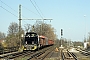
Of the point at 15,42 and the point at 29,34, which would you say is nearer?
the point at 29,34

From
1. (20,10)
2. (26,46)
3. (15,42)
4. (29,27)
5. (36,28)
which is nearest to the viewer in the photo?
(26,46)

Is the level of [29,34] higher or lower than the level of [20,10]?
lower

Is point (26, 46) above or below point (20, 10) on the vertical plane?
below

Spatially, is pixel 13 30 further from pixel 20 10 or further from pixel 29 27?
pixel 20 10

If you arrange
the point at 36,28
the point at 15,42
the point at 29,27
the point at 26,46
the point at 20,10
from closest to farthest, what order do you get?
the point at 26,46 < the point at 20,10 < the point at 15,42 < the point at 29,27 < the point at 36,28

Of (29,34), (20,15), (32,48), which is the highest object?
(20,15)

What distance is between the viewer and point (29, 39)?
139 ft

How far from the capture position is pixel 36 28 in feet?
296

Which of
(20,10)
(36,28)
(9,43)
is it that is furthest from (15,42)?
(36,28)

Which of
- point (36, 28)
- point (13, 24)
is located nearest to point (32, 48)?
point (36, 28)

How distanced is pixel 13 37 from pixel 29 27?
42.2ft

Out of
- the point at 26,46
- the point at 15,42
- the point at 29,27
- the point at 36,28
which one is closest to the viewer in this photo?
the point at 26,46

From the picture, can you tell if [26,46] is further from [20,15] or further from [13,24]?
[13,24]

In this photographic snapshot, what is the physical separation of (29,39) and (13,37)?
2481 cm
